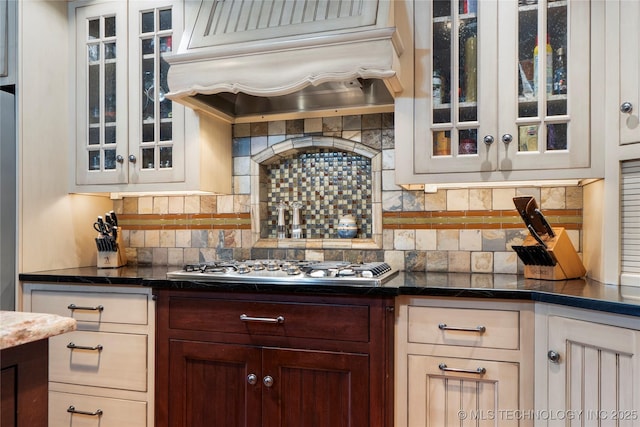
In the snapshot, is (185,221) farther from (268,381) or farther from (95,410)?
(268,381)

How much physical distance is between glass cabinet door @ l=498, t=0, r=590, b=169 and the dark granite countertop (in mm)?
477

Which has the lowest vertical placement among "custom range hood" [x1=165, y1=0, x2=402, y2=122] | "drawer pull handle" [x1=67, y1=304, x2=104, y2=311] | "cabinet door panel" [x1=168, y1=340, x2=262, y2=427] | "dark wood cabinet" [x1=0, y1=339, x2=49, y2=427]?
"cabinet door panel" [x1=168, y1=340, x2=262, y2=427]

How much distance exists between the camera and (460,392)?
1684mm

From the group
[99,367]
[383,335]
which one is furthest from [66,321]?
[99,367]

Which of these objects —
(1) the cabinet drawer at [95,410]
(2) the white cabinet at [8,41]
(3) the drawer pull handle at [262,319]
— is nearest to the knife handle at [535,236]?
(3) the drawer pull handle at [262,319]

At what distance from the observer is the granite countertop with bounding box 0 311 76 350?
2.71ft

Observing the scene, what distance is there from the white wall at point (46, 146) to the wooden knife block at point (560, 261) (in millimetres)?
2313

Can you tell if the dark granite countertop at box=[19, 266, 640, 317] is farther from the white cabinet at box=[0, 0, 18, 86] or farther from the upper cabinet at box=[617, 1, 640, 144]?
the white cabinet at box=[0, 0, 18, 86]

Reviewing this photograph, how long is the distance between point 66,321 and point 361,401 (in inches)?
44.9

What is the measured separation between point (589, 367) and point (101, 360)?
1962 mm

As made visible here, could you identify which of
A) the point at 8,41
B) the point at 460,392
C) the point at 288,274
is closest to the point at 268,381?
the point at 288,274

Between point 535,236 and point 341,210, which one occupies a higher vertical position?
point 341,210

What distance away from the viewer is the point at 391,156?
91.4 inches

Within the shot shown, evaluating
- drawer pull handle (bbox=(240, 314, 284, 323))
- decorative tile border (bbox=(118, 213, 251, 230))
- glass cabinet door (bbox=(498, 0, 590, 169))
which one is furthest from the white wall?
glass cabinet door (bbox=(498, 0, 590, 169))
